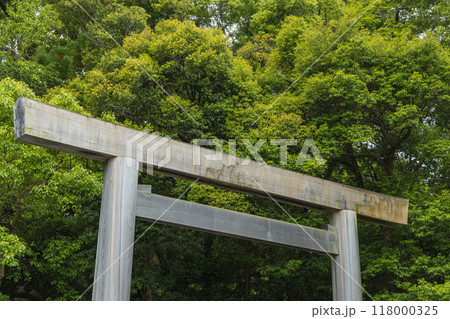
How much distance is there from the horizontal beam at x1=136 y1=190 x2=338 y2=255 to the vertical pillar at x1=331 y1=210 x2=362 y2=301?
12 centimetres

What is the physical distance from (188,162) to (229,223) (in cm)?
95

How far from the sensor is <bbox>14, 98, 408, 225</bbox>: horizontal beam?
4.83 meters

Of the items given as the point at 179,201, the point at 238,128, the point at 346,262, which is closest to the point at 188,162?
the point at 179,201

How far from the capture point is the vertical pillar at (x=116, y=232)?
504cm

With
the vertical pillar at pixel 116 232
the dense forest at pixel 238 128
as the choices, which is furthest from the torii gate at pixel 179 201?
the dense forest at pixel 238 128

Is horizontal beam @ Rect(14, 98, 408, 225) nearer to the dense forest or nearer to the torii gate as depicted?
the torii gate

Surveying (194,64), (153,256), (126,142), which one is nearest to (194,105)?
(194,64)

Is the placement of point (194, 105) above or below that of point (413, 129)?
above

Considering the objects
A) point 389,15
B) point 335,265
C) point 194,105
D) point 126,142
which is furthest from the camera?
point 389,15

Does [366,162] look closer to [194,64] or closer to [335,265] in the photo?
[194,64]

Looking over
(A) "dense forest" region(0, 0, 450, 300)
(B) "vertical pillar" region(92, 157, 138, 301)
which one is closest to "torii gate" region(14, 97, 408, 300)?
(B) "vertical pillar" region(92, 157, 138, 301)

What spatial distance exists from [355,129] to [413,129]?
1.85m

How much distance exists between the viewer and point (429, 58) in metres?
11.2

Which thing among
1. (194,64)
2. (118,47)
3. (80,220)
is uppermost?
(118,47)
